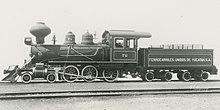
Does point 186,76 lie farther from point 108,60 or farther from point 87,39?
point 87,39

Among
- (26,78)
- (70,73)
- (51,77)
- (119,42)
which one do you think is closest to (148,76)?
(119,42)

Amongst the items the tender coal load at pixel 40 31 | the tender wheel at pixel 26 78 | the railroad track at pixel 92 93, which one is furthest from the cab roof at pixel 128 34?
the railroad track at pixel 92 93

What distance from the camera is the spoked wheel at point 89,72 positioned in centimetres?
1494

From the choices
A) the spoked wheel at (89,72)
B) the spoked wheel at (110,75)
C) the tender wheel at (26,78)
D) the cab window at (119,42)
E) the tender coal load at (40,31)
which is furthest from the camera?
the cab window at (119,42)

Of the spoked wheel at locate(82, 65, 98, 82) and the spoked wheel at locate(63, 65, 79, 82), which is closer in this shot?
the spoked wheel at locate(63, 65, 79, 82)

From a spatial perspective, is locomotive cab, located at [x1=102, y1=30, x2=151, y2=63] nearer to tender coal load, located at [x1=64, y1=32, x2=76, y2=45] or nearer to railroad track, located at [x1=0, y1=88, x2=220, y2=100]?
tender coal load, located at [x1=64, y1=32, x2=76, y2=45]

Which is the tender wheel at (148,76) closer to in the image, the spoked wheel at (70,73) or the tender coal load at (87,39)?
the tender coal load at (87,39)

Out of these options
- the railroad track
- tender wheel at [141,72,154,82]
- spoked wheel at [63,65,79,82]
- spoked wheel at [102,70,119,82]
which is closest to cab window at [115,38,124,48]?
spoked wheel at [102,70,119,82]

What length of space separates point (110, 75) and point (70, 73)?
208 centimetres

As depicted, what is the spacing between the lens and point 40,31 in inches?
577

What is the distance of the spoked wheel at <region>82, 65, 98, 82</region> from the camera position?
49.0 feet

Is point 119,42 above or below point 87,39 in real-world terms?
below

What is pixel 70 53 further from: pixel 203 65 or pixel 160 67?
pixel 203 65

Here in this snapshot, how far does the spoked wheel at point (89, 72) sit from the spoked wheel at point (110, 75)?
483 mm
